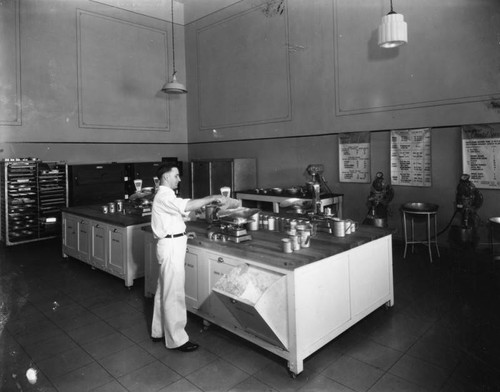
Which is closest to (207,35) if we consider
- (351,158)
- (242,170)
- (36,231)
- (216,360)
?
(242,170)

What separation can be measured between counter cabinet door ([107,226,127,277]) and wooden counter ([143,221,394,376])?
4.27 feet

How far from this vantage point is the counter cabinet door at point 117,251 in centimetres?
474

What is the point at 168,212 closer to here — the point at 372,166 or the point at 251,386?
the point at 251,386

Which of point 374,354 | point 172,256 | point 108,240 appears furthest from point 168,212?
point 108,240

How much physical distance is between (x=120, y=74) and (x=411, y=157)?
6.53 meters

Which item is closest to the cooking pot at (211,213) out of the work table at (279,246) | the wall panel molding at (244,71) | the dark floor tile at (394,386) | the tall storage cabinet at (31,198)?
the work table at (279,246)

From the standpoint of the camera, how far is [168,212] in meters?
3.18

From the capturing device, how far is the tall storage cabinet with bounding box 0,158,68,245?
274 inches

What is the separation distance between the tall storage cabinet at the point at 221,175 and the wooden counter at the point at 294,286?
Result: 13.8 ft

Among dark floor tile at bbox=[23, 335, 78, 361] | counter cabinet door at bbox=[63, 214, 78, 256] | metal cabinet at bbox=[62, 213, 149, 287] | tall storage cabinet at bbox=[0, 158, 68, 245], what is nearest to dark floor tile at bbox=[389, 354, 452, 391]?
dark floor tile at bbox=[23, 335, 78, 361]

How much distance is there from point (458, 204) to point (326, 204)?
6.56 ft

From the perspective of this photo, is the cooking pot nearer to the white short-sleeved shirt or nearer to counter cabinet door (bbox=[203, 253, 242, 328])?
counter cabinet door (bbox=[203, 253, 242, 328])

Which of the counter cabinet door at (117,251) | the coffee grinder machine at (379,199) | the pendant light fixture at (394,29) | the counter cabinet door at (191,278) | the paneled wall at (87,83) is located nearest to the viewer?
the counter cabinet door at (191,278)

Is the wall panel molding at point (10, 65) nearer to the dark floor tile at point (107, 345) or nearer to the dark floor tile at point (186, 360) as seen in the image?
the dark floor tile at point (107, 345)
